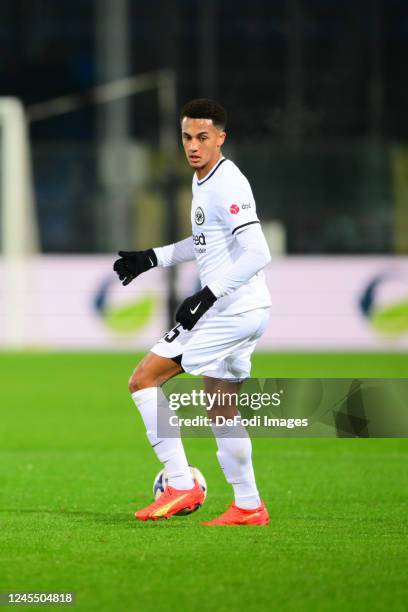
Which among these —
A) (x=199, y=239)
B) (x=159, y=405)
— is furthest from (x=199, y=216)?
(x=159, y=405)

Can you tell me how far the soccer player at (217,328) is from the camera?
6668 millimetres

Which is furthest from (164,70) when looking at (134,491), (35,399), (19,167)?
(134,491)

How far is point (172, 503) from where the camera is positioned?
6.92m

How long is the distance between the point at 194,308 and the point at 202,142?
34.8 inches

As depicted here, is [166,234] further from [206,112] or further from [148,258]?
[206,112]

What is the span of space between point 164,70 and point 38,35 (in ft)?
9.28

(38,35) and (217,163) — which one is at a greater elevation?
(38,35)

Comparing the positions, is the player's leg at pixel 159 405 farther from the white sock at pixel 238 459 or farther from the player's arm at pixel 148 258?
the player's arm at pixel 148 258

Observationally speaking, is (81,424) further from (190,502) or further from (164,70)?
(164,70)

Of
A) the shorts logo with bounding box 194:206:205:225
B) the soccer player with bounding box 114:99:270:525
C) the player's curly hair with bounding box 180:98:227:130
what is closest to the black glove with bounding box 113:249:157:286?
the soccer player with bounding box 114:99:270:525

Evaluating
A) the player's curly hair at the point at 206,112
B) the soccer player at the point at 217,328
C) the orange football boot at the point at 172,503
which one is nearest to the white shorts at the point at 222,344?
the soccer player at the point at 217,328

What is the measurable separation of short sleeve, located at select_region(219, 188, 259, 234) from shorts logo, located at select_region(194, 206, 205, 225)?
14cm

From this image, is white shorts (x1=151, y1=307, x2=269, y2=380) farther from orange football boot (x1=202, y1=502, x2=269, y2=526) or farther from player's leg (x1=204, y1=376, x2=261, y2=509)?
orange football boot (x1=202, y1=502, x2=269, y2=526)

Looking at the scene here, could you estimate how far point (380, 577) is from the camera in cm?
547
